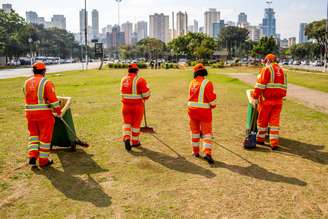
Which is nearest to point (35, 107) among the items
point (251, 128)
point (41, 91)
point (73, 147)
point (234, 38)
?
point (41, 91)

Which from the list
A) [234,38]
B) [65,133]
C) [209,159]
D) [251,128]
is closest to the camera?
[209,159]

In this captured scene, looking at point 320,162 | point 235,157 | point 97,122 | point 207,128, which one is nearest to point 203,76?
point 207,128

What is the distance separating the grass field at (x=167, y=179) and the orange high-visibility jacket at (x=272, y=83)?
4.17ft

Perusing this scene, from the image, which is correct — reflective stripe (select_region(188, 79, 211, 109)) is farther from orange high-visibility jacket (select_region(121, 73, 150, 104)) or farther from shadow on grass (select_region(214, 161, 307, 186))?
orange high-visibility jacket (select_region(121, 73, 150, 104))

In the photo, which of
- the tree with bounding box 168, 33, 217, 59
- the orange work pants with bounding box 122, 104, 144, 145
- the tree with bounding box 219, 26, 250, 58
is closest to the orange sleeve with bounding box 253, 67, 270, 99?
the orange work pants with bounding box 122, 104, 144, 145

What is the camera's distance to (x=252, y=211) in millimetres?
4695

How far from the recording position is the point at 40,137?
6461 mm

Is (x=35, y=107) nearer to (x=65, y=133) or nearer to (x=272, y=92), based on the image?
(x=65, y=133)

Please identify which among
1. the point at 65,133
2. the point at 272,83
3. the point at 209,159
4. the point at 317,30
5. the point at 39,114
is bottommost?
the point at 209,159

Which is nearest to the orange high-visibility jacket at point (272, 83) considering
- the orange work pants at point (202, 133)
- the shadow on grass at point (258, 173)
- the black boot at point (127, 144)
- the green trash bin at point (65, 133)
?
the orange work pants at point (202, 133)

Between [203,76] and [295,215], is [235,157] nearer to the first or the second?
[203,76]

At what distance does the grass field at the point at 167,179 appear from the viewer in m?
4.77

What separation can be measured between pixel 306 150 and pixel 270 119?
105cm

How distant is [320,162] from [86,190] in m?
4.61
